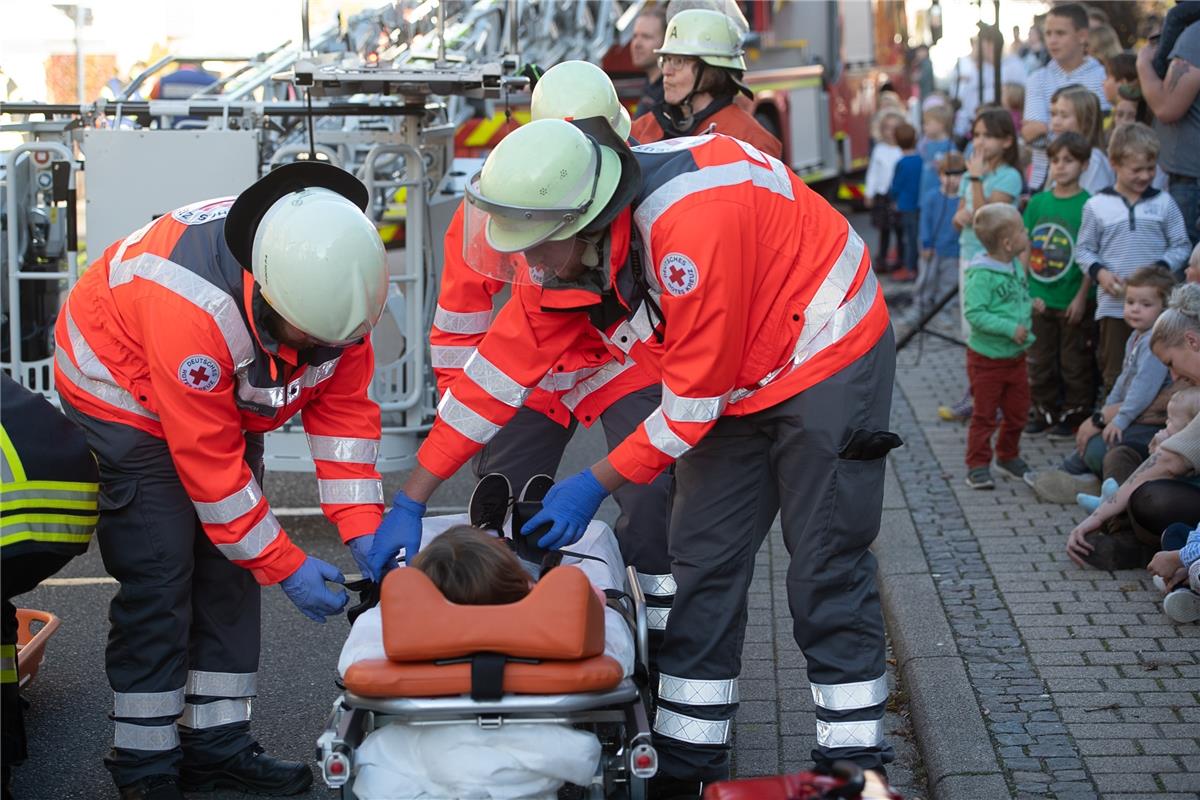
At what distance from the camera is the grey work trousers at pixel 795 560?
3443 millimetres

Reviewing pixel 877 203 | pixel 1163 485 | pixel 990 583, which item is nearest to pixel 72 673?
pixel 990 583

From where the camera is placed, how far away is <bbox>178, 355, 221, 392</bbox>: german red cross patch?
3338 millimetres

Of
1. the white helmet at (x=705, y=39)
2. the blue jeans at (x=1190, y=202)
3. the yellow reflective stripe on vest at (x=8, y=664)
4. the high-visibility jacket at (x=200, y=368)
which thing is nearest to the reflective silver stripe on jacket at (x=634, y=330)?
the high-visibility jacket at (x=200, y=368)

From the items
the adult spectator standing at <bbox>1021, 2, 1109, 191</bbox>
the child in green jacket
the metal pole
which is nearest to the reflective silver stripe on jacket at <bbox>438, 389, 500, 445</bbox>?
the child in green jacket

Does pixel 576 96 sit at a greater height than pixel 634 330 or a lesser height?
greater

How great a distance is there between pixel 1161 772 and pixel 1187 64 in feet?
12.8

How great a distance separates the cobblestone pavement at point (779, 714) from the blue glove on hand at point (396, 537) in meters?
1.16

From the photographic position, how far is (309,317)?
10.6ft

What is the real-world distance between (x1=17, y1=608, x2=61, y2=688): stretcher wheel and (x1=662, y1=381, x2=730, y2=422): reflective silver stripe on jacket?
2.02 metres

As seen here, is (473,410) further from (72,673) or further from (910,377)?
(910,377)

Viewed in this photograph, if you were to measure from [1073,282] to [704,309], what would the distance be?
465 centimetres

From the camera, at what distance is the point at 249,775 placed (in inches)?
153

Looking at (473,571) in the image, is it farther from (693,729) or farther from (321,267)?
(693,729)

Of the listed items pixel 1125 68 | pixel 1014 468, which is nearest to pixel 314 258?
pixel 1014 468
